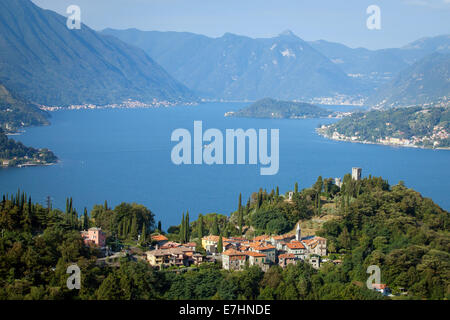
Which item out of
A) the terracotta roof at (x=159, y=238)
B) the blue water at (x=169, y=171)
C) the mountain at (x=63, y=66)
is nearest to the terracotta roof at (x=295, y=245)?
the terracotta roof at (x=159, y=238)

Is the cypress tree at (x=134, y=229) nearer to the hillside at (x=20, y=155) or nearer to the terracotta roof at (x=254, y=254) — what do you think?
the terracotta roof at (x=254, y=254)

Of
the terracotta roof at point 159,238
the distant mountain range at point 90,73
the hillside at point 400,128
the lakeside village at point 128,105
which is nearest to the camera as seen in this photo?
the terracotta roof at point 159,238

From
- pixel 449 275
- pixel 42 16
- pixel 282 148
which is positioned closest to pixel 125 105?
pixel 42 16

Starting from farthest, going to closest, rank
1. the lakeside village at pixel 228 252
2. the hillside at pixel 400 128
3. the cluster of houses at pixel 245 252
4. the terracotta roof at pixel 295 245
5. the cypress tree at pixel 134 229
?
the hillside at pixel 400 128
the cypress tree at pixel 134 229
the terracotta roof at pixel 295 245
the cluster of houses at pixel 245 252
the lakeside village at pixel 228 252

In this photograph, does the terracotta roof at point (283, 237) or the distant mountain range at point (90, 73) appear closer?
the terracotta roof at point (283, 237)

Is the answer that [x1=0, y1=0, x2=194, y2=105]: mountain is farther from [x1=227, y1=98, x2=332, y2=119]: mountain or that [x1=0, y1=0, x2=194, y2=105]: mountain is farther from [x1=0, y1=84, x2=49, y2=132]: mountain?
[x1=227, y1=98, x2=332, y2=119]: mountain
